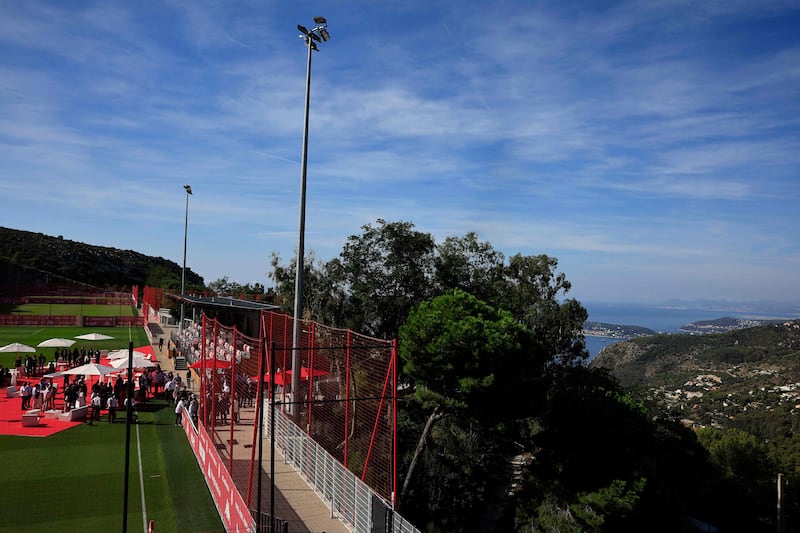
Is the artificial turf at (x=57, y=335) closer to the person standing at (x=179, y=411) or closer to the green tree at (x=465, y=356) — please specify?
the person standing at (x=179, y=411)

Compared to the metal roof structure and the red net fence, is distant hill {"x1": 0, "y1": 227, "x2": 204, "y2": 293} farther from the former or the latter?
the red net fence

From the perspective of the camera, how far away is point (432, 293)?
38.5m

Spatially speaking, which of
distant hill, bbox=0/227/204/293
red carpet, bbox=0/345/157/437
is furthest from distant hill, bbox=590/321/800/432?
distant hill, bbox=0/227/204/293

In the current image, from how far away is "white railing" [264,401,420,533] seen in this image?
1077 cm

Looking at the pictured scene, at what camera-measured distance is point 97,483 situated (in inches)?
665

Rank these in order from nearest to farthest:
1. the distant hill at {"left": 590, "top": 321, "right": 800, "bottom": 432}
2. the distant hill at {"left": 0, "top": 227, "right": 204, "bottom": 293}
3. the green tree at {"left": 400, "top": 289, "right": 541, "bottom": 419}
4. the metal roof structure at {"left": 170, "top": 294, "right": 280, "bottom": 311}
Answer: the green tree at {"left": 400, "top": 289, "right": 541, "bottom": 419}
the metal roof structure at {"left": 170, "top": 294, "right": 280, "bottom": 311}
the distant hill at {"left": 590, "top": 321, "right": 800, "bottom": 432}
the distant hill at {"left": 0, "top": 227, "right": 204, "bottom": 293}

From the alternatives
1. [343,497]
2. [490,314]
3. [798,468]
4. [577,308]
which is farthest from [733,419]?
[343,497]

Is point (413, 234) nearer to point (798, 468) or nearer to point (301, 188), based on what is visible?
point (301, 188)

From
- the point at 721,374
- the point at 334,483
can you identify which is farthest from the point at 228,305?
the point at 721,374

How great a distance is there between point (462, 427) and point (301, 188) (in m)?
17.1

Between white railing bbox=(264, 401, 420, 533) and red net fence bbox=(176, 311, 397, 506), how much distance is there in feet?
1.08

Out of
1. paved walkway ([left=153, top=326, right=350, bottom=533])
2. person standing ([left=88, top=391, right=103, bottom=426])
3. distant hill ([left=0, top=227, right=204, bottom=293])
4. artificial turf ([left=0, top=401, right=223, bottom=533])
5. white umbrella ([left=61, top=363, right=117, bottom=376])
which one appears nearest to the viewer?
paved walkway ([left=153, top=326, right=350, bottom=533])

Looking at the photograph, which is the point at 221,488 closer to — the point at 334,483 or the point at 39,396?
the point at 334,483

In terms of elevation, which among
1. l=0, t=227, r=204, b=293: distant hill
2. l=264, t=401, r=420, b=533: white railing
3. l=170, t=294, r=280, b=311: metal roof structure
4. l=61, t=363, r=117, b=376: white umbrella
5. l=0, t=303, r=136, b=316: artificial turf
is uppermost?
l=0, t=227, r=204, b=293: distant hill
